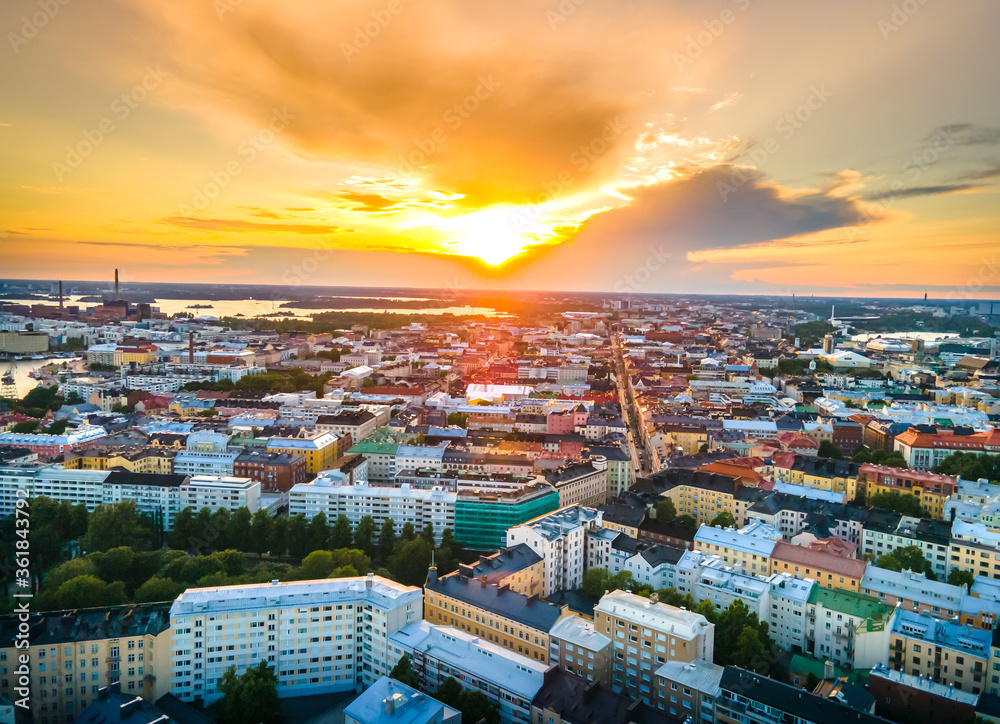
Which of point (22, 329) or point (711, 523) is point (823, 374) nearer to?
point (711, 523)

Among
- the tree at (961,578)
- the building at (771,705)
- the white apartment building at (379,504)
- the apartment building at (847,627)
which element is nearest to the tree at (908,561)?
the tree at (961,578)

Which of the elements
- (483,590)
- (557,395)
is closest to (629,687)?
(483,590)

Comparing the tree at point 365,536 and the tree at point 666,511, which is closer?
the tree at point 365,536

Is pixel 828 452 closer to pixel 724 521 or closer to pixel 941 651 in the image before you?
pixel 724 521

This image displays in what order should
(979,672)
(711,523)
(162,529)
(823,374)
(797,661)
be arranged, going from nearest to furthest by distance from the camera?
(979,672) < (797,661) < (711,523) < (162,529) < (823,374)

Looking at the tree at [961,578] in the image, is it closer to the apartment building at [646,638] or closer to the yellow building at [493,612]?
the apartment building at [646,638]

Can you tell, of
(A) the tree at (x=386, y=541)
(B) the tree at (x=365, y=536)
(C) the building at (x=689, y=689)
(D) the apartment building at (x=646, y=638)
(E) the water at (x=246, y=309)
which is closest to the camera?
(C) the building at (x=689, y=689)

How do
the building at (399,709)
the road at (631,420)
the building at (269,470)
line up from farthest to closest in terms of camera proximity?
the road at (631,420), the building at (269,470), the building at (399,709)

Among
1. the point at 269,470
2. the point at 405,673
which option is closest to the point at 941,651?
the point at 405,673
